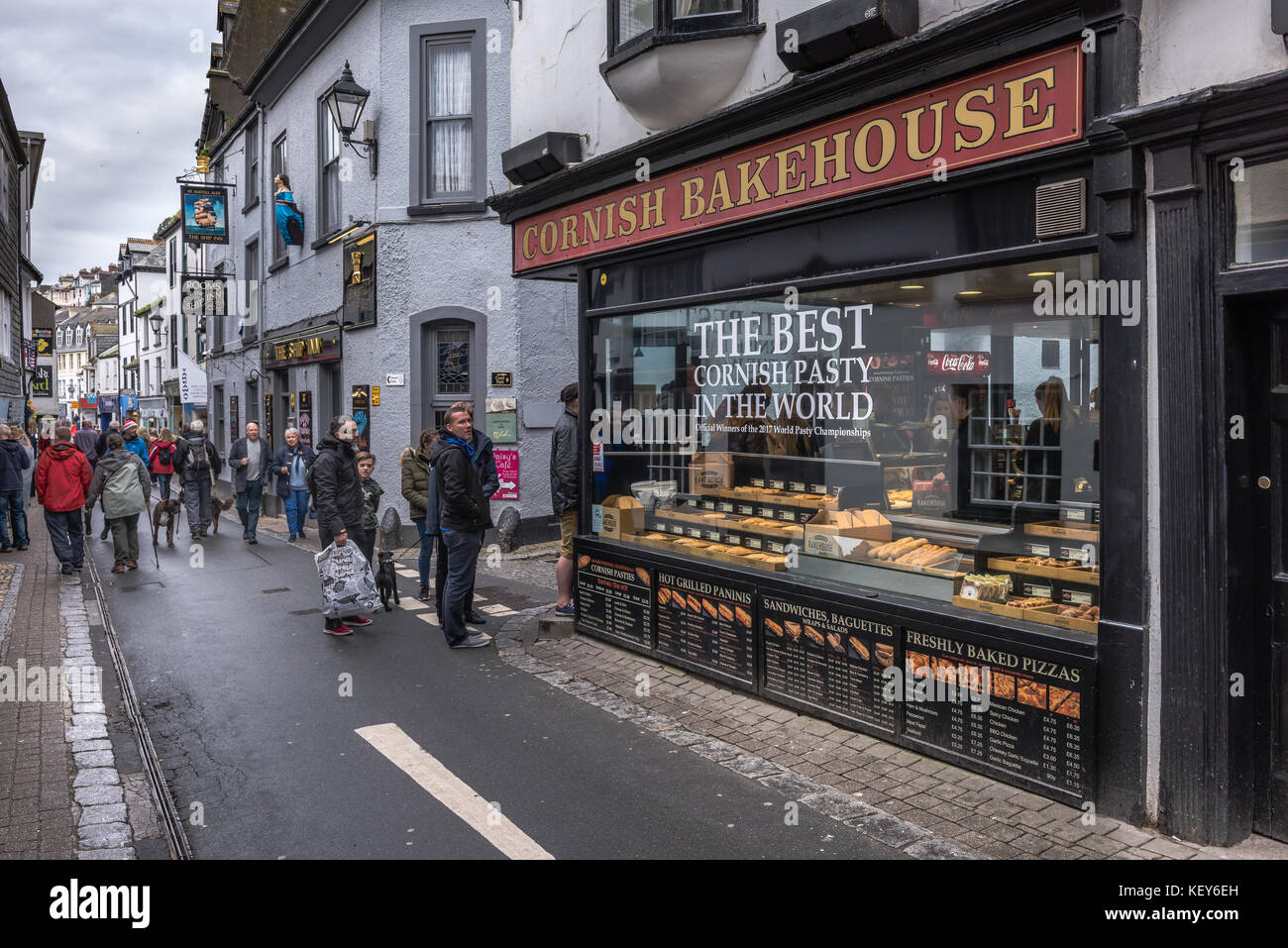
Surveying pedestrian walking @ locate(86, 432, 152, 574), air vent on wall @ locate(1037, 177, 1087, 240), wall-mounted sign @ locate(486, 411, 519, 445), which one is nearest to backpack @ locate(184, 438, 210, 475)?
pedestrian walking @ locate(86, 432, 152, 574)

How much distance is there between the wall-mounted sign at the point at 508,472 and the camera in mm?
13406

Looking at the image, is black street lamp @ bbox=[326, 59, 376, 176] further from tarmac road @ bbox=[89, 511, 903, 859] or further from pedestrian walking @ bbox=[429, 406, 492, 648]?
tarmac road @ bbox=[89, 511, 903, 859]

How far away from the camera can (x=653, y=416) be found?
7934 mm

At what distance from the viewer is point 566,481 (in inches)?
334

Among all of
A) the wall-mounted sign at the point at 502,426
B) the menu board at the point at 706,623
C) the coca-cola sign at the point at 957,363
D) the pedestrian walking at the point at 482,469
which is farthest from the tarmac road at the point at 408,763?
the wall-mounted sign at the point at 502,426

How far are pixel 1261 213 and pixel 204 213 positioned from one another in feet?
71.8

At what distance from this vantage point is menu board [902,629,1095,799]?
4496mm

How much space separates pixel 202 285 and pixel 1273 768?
→ 26.2 m

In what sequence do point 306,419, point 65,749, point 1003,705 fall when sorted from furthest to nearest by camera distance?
point 306,419 < point 65,749 < point 1003,705

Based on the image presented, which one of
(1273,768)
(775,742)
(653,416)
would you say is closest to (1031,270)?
(1273,768)

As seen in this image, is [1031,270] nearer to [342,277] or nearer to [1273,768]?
[1273,768]

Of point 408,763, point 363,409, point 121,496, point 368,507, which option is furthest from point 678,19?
point 363,409

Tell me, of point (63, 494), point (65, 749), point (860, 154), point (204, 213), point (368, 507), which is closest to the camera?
point (65, 749)

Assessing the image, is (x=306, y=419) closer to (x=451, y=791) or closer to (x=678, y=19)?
(x=678, y=19)
